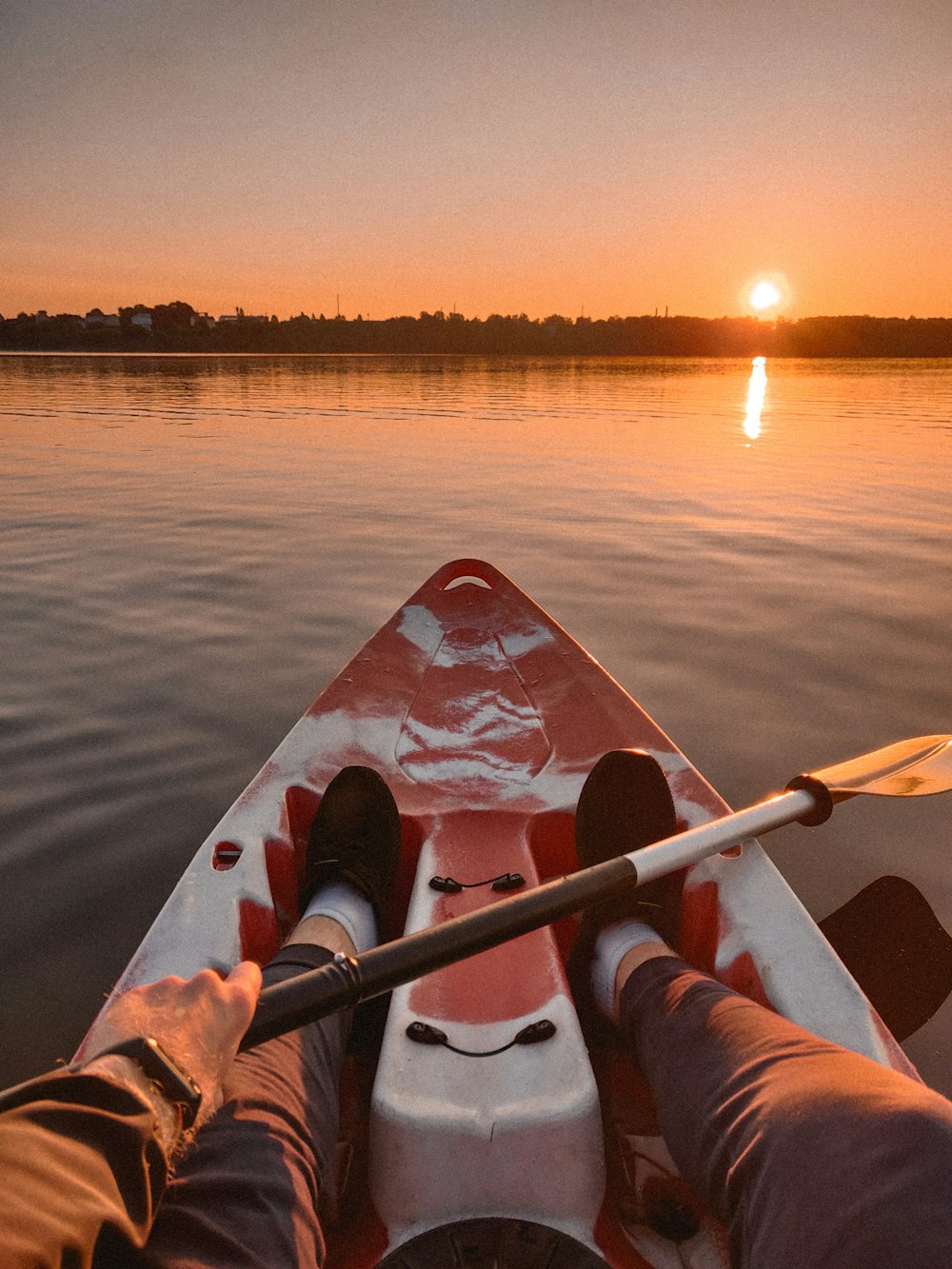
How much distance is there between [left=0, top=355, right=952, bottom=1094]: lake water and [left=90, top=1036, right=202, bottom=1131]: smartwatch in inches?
76.7

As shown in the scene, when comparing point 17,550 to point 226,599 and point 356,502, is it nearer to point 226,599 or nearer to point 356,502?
point 226,599

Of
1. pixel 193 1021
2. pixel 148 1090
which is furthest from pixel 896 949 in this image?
pixel 148 1090

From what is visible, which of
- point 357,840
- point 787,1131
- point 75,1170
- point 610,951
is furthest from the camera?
point 357,840

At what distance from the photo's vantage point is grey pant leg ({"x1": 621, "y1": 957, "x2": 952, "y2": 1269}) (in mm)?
1008

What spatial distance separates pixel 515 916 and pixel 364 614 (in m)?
5.05

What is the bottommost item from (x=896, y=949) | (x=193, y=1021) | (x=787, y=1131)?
(x=896, y=949)

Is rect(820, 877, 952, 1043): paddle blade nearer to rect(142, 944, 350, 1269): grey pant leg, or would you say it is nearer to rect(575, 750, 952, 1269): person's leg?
rect(575, 750, 952, 1269): person's leg

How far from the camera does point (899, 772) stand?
3123 mm

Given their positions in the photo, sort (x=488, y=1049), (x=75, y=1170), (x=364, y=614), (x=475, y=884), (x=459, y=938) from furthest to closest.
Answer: (x=364, y=614) → (x=475, y=884) → (x=488, y=1049) → (x=459, y=938) → (x=75, y=1170)

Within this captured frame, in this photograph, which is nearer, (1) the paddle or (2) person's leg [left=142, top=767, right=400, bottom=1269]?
(2) person's leg [left=142, top=767, right=400, bottom=1269]

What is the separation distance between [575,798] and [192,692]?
306 cm

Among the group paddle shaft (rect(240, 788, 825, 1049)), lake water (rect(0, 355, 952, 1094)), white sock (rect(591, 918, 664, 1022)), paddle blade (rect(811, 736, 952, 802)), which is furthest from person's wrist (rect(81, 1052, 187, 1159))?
paddle blade (rect(811, 736, 952, 802))

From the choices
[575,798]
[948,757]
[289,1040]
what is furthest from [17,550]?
[948,757]

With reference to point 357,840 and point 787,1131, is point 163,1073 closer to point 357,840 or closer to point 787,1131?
point 787,1131
